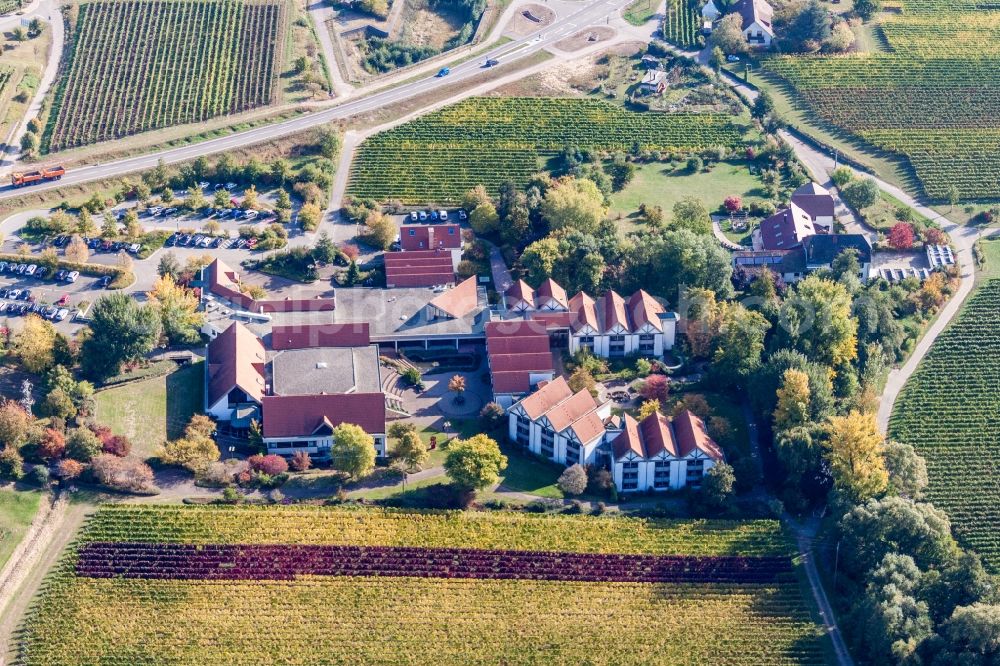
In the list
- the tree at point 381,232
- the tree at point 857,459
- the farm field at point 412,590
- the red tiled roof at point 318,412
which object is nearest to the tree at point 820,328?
the tree at point 857,459

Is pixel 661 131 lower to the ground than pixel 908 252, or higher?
higher

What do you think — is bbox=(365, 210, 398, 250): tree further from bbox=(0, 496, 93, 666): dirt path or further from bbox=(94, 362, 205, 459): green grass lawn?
bbox=(0, 496, 93, 666): dirt path

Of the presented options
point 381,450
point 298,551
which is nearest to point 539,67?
point 381,450

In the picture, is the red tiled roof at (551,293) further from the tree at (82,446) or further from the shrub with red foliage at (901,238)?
the tree at (82,446)

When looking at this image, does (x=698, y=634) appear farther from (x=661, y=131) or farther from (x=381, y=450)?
(x=661, y=131)

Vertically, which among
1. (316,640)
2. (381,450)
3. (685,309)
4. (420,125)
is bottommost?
(316,640)

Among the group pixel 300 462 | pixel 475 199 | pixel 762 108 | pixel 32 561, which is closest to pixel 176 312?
pixel 300 462
